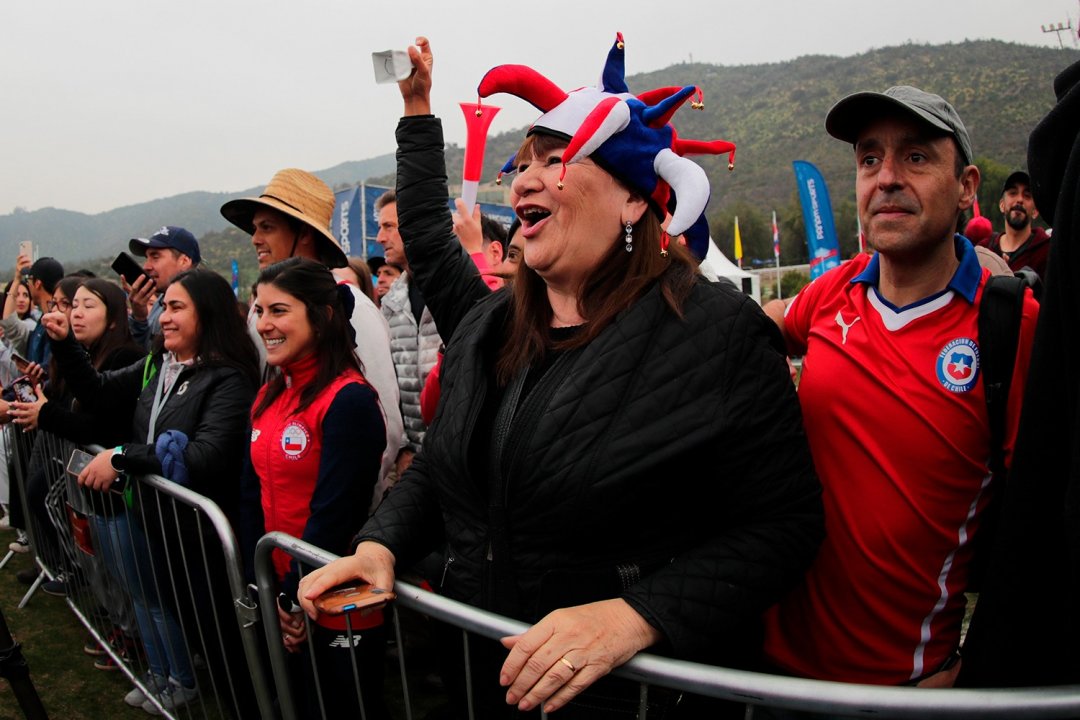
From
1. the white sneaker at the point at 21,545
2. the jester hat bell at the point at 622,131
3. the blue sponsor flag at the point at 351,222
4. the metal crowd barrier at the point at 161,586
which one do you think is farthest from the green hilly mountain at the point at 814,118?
A: the jester hat bell at the point at 622,131

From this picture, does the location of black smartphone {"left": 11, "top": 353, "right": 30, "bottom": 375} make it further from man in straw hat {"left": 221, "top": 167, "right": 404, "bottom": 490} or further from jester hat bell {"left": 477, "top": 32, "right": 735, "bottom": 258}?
jester hat bell {"left": 477, "top": 32, "right": 735, "bottom": 258}

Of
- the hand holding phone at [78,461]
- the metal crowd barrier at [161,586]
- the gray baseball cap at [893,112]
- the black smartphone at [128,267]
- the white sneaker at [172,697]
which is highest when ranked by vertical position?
the gray baseball cap at [893,112]

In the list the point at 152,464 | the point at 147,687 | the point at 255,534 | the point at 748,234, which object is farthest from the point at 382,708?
the point at 748,234

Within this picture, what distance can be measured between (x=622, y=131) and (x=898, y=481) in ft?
3.23

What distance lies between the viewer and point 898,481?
5.19 feet

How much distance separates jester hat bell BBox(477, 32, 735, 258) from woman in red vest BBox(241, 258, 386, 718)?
1.26 meters

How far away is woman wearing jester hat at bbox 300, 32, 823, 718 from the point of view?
1349 mm

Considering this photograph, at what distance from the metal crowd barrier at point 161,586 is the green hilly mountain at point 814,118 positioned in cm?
3041

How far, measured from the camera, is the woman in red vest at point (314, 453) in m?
2.50

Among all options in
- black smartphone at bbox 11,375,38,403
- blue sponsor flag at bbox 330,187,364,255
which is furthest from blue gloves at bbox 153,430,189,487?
blue sponsor flag at bbox 330,187,364,255

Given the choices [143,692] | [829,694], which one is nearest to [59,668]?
[143,692]

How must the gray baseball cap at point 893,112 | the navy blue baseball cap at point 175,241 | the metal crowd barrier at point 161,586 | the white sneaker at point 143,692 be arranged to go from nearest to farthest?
the gray baseball cap at point 893,112 < the metal crowd barrier at point 161,586 < the white sneaker at point 143,692 < the navy blue baseball cap at point 175,241

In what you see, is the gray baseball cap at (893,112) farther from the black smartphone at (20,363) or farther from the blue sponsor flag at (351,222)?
the blue sponsor flag at (351,222)

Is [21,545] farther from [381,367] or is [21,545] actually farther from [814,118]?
[814,118]
